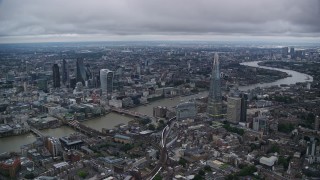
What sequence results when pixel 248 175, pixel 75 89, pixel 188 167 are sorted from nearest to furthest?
1. pixel 248 175
2. pixel 188 167
3. pixel 75 89

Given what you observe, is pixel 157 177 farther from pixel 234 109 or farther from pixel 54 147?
pixel 234 109

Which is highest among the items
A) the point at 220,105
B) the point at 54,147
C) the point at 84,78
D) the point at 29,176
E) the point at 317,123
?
the point at 84,78

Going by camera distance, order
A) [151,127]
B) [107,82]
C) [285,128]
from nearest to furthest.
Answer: [285,128], [151,127], [107,82]

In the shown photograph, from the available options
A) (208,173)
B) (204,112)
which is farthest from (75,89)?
(208,173)

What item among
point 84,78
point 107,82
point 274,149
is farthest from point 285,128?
point 84,78

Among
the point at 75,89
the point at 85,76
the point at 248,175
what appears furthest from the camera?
the point at 85,76

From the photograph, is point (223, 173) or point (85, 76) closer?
point (223, 173)

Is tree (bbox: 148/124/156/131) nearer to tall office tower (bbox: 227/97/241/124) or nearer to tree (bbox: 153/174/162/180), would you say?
tall office tower (bbox: 227/97/241/124)

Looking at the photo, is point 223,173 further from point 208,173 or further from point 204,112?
point 204,112
